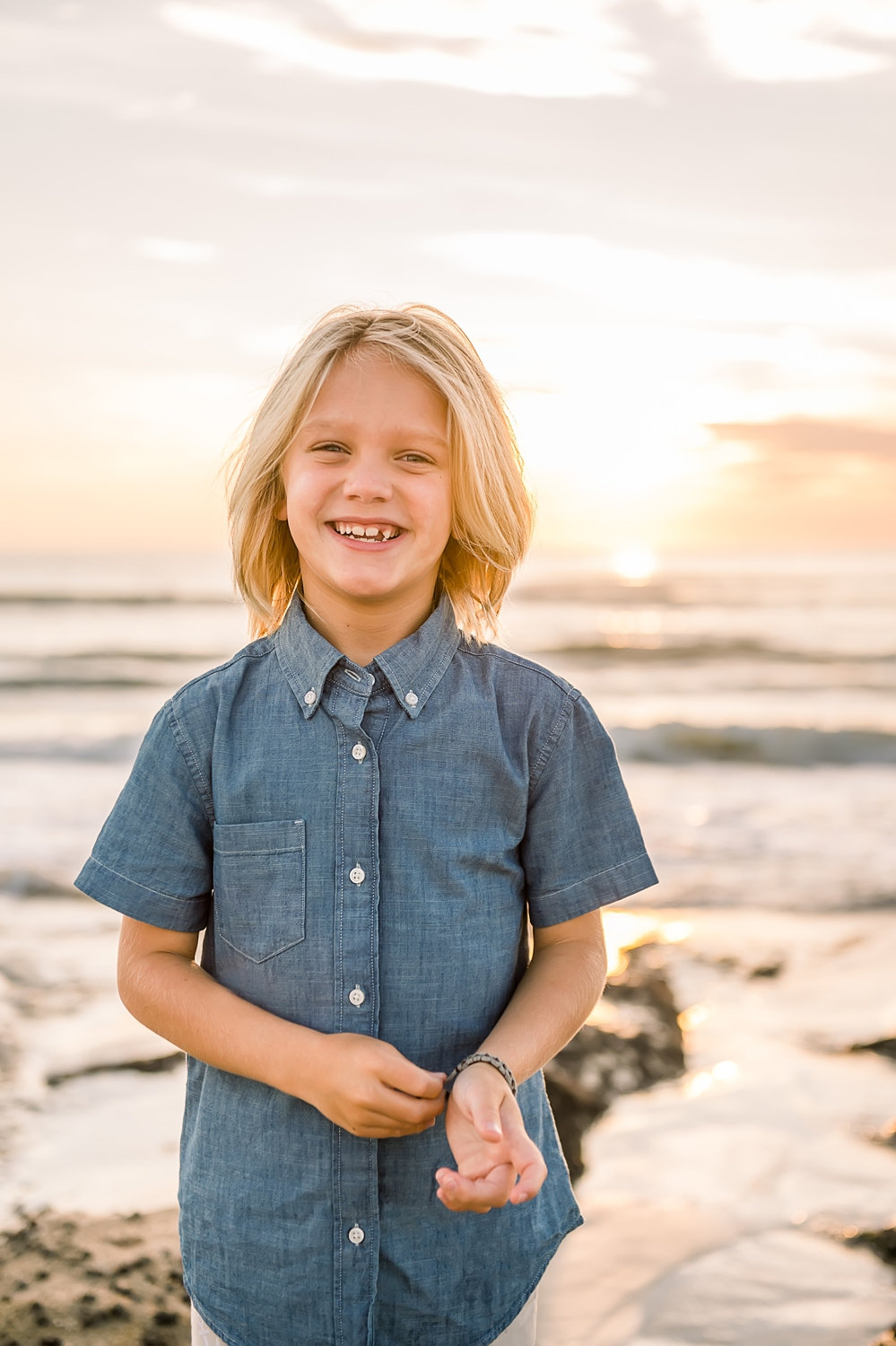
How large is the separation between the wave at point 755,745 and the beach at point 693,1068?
1.9 inches

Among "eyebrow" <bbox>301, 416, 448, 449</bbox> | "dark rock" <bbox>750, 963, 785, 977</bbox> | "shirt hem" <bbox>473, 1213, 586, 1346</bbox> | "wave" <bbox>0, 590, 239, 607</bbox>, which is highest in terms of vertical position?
"eyebrow" <bbox>301, 416, 448, 449</bbox>

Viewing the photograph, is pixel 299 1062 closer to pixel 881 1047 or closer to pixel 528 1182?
pixel 528 1182

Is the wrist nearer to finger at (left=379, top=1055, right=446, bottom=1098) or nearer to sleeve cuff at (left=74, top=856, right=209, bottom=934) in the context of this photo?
finger at (left=379, top=1055, right=446, bottom=1098)

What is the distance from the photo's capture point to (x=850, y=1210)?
3.52 meters

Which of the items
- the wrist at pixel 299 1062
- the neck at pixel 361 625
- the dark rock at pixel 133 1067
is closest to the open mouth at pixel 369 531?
the neck at pixel 361 625

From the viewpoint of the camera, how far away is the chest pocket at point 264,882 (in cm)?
180

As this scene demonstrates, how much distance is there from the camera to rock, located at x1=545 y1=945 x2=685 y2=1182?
384cm

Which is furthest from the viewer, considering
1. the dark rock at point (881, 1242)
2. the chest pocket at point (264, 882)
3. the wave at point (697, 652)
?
the wave at point (697, 652)

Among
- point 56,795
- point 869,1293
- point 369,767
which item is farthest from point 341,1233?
point 56,795

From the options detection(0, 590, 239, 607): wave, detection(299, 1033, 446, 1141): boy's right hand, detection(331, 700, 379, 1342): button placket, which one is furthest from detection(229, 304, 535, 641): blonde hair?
detection(0, 590, 239, 607): wave

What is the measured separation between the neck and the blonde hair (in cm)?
13

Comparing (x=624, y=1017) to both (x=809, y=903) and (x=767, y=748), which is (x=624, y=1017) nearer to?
(x=809, y=903)

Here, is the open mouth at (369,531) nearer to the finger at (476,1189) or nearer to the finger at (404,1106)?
the finger at (404,1106)

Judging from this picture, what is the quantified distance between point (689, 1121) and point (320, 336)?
3176 mm
